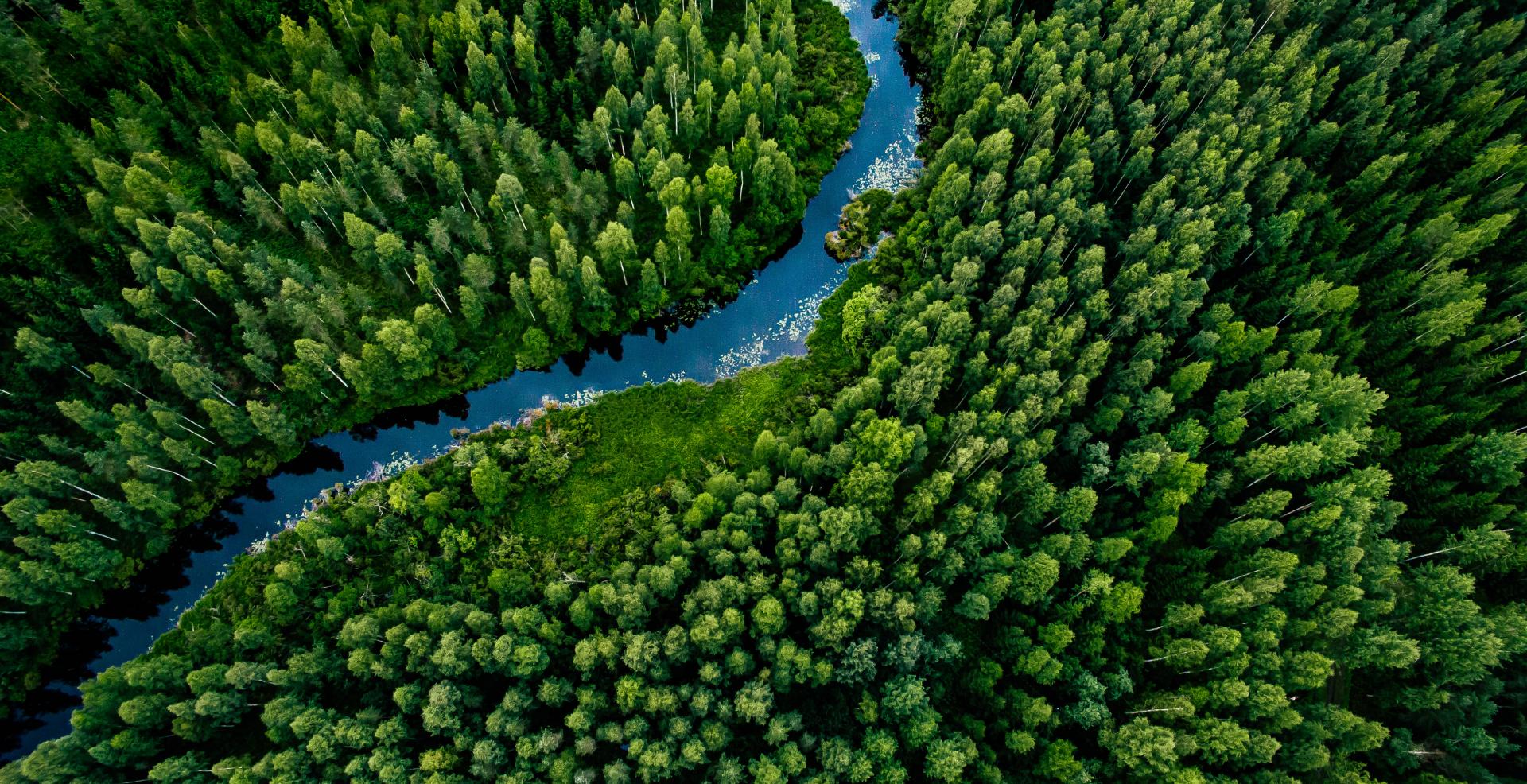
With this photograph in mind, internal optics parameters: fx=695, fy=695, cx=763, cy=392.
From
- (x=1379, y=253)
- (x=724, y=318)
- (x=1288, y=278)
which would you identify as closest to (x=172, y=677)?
(x=724, y=318)

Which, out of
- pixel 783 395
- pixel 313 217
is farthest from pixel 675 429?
pixel 313 217

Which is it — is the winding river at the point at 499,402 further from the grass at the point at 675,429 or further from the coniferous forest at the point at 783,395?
the grass at the point at 675,429

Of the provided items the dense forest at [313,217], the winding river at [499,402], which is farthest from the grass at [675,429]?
the dense forest at [313,217]

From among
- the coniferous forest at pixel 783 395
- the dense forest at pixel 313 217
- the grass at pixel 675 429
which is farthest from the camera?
the grass at pixel 675 429

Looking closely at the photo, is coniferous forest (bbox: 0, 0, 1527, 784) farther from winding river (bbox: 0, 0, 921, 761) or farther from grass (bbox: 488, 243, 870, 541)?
winding river (bbox: 0, 0, 921, 761)

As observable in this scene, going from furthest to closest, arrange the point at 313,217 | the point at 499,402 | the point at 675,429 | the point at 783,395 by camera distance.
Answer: the point at 313,217 → the point at 499,402 → the point at 783,395 → the point at 675,429

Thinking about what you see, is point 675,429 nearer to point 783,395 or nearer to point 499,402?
point 783,395
